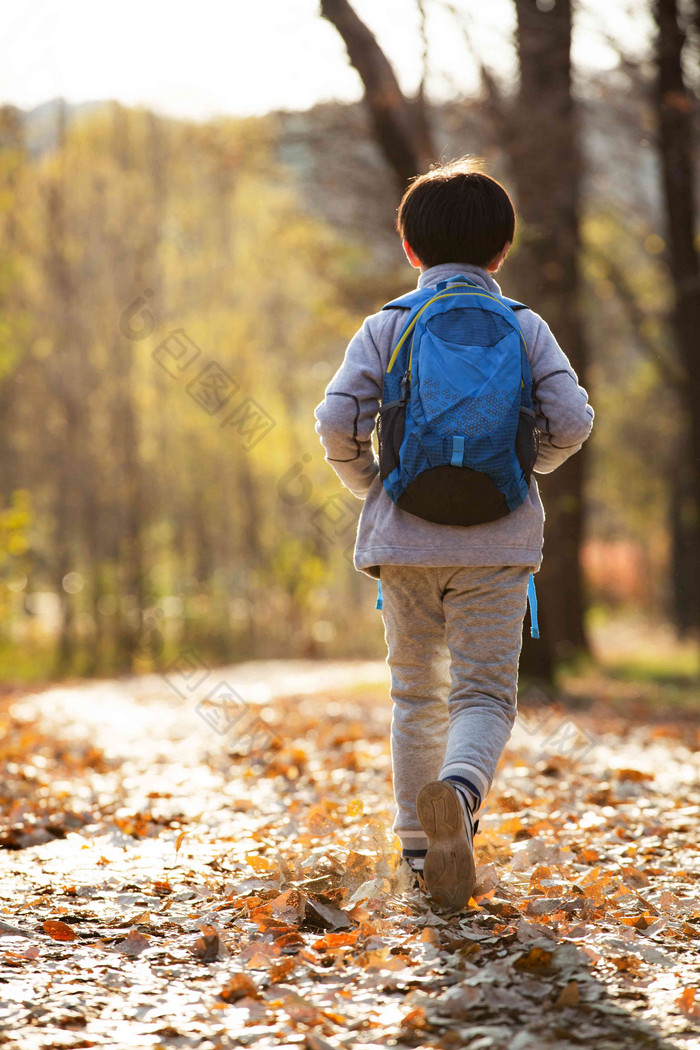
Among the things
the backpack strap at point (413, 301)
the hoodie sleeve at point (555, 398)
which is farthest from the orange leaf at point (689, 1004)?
the backpack strap at point (413, 301)

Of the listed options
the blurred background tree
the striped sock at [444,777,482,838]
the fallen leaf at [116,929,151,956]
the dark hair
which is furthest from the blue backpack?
the blurred background tree

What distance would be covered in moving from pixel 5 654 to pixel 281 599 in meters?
6.21

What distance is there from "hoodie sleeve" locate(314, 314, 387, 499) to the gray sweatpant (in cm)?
34

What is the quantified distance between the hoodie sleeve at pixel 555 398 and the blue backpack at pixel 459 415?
67 mm

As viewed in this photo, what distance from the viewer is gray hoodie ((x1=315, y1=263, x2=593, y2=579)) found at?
269 cm

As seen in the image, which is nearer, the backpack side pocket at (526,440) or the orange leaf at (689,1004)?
the orange leaf at (689,1004)

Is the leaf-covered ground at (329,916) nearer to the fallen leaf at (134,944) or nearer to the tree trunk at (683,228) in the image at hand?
the fallen leaf at (134,944)

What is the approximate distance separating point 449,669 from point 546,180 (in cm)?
833

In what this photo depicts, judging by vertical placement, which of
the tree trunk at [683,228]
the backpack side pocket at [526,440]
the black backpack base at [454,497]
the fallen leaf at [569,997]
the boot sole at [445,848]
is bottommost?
the fallen leaf at [569,997]

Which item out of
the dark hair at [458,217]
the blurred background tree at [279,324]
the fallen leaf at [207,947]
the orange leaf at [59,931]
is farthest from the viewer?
the blurred background tree at [279,324]

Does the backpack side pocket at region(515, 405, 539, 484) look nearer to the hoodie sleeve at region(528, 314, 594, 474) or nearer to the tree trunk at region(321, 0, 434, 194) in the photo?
the hoodie sleeve at region(528, 314, 594, 474)

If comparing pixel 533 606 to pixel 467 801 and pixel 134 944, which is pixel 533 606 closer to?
pixel 467 801

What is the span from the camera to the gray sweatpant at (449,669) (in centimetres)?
271

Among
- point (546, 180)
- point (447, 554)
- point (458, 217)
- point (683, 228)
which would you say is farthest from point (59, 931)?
point (683, 228)
